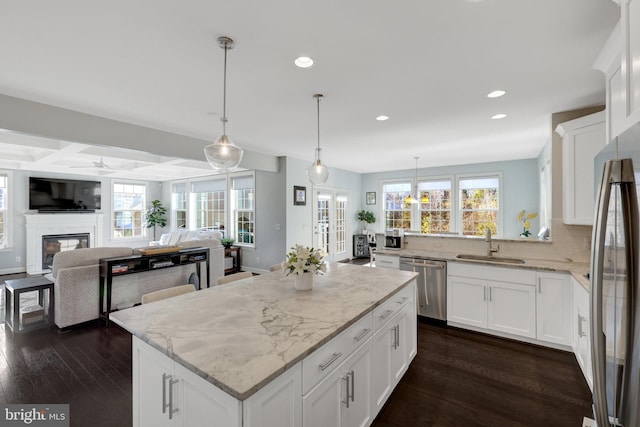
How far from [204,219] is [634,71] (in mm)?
8130

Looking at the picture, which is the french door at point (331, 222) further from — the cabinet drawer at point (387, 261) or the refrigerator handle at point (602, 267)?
the refrigerator handle at point (602, 267)

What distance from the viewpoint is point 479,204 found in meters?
7.01

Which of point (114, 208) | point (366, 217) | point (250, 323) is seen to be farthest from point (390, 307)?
point (114, 208)

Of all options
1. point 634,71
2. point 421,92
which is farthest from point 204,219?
point 634,71

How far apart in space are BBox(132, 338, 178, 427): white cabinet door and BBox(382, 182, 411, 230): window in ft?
24.3

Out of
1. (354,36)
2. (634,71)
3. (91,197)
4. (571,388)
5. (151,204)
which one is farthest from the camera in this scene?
(151,204)

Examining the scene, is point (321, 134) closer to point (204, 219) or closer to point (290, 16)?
point (290, 16)

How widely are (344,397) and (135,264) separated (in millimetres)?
3502

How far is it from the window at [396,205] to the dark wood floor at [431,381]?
5.15 metres

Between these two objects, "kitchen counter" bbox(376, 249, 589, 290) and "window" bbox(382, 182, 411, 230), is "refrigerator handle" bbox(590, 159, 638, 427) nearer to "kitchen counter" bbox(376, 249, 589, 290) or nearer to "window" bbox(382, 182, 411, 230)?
"kitchen counter" bbox(376, 249, 589, 290)

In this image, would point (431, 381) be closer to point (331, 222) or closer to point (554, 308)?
point (554, 308)

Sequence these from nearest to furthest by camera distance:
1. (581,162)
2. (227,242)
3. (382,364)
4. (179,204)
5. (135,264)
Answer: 1. (382,364)
2. (581,162)
3. (135,264)
4. (227,242)
5. (179,204)

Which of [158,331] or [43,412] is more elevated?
[158,331]

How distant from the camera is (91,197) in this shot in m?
7.47
